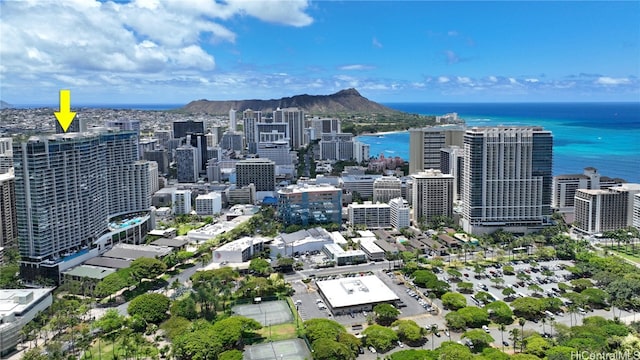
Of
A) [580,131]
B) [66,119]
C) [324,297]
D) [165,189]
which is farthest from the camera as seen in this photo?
[580,131]

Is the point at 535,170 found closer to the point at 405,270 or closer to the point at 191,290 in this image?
the point at 405,270

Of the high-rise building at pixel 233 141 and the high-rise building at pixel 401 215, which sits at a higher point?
the high-rise building at pixel 233 141

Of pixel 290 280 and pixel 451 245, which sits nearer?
pixel 290 280

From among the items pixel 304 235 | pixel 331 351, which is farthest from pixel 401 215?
pixel 331 351

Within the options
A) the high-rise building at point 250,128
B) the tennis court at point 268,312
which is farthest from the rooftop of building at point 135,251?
the high-rise building at point 250,128

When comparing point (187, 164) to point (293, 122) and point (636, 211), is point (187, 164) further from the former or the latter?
point (636, 211)

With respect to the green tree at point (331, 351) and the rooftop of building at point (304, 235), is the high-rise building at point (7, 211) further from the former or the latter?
the green tree at point (331, 351)

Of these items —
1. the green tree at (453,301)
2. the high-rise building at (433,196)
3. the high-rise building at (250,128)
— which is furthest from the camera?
the high-rise building at (250,128)

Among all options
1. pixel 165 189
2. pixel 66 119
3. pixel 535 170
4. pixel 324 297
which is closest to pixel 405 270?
pixel 324 297
